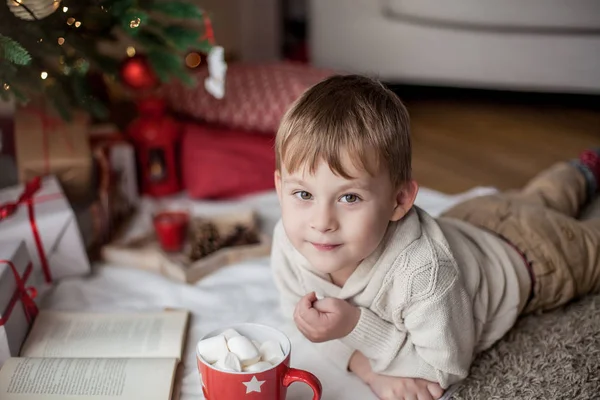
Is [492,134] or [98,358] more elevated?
[98,358]

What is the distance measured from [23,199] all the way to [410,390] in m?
0.77

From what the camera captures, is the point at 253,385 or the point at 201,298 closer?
the point at 253,385

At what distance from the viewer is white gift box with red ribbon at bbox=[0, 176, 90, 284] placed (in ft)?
4.19

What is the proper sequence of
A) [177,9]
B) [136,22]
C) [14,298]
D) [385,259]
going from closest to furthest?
[385,259] → [14,298] → [136,22] → [177,9]

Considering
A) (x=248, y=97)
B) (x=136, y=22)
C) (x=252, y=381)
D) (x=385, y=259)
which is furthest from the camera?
(x=248, y=97)

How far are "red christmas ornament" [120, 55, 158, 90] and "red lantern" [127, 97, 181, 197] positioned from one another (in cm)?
8

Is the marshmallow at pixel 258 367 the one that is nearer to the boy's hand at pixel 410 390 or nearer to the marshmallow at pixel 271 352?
the marshmallow at pixel 271 352

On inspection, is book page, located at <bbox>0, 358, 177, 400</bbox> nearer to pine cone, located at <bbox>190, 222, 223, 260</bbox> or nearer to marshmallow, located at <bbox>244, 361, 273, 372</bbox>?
marshmallow, located at <bbox>244, 361, 273, 372</bbox>

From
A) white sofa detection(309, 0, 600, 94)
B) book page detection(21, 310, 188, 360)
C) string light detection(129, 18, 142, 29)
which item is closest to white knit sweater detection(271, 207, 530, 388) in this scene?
book page detection(21, 310, 188, 360)

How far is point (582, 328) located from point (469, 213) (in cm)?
27

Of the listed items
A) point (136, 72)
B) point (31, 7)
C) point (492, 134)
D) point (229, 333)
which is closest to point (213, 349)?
point (229, 333)

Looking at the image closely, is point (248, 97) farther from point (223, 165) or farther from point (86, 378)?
point (86, 378)

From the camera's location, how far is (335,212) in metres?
0.90

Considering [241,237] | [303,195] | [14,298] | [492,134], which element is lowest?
[492,134]
